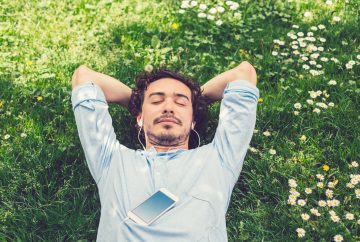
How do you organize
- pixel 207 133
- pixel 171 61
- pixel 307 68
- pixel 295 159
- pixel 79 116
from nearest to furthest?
pixel 79 116 < pixel 295 159 < pixel 207 133 < pixel 307 68 < pixel 171 61

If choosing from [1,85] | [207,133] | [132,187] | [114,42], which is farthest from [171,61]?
[132,187]

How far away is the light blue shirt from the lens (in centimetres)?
310

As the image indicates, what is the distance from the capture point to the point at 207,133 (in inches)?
171

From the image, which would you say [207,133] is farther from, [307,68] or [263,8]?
[263,8]

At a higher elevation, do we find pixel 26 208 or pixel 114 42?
pixel 114 42

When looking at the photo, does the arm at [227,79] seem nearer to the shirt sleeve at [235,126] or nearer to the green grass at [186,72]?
the shirt sleeve at [235,126]

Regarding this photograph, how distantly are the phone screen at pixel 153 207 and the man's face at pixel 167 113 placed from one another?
0.58 meters

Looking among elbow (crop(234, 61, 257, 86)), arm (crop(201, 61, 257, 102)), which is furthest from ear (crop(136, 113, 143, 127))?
elbow (crop(234, 61, 257, 86))

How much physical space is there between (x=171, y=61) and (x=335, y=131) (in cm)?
182

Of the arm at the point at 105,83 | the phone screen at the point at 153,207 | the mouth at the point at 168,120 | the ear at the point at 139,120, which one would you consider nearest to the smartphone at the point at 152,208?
the phone screen at the point at 153,207

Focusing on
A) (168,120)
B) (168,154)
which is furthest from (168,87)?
(168,154)

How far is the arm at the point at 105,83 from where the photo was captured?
154 inches

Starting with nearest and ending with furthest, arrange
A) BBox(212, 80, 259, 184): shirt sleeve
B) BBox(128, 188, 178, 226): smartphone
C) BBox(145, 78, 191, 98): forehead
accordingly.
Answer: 1. BBox(128, 188, 178, 226): smartphone
2. BBox(212, 80, 259, 184): shirt sleeve
3. BBox(145, 78, 191, 98): forehead

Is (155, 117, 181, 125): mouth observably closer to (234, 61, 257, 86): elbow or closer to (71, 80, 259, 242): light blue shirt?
(71, 80, 259, 242): light blue shirt
